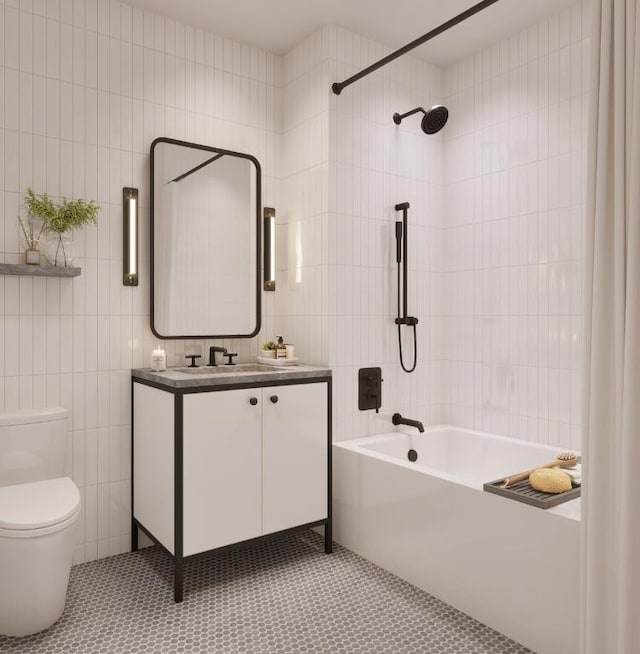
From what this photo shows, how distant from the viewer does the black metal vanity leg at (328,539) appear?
108 inches

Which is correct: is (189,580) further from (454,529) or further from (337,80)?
(337,80)

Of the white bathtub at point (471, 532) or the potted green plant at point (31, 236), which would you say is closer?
the white bathtub at point (471, 532)

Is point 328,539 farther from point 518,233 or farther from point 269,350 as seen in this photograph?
point 518,233

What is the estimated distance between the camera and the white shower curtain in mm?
1438

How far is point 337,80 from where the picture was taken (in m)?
2.94

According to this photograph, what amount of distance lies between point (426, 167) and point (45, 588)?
2887mm

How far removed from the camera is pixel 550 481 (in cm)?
202

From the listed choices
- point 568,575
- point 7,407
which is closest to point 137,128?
point 7,407

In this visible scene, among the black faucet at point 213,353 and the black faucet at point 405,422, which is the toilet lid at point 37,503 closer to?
the black faucet at point 213,353

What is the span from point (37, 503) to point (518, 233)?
263cm

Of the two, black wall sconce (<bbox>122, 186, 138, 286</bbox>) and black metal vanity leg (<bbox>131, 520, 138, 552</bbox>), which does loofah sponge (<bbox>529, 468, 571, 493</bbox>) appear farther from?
black wall sconce (<bbox>122, 186, 138, 286</bbox>)

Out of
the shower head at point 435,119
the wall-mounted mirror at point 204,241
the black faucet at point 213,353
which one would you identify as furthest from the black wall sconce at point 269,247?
the shower head at point 435,119

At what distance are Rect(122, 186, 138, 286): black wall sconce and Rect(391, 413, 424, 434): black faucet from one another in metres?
1.62

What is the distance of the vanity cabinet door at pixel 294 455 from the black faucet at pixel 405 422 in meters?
0.56
